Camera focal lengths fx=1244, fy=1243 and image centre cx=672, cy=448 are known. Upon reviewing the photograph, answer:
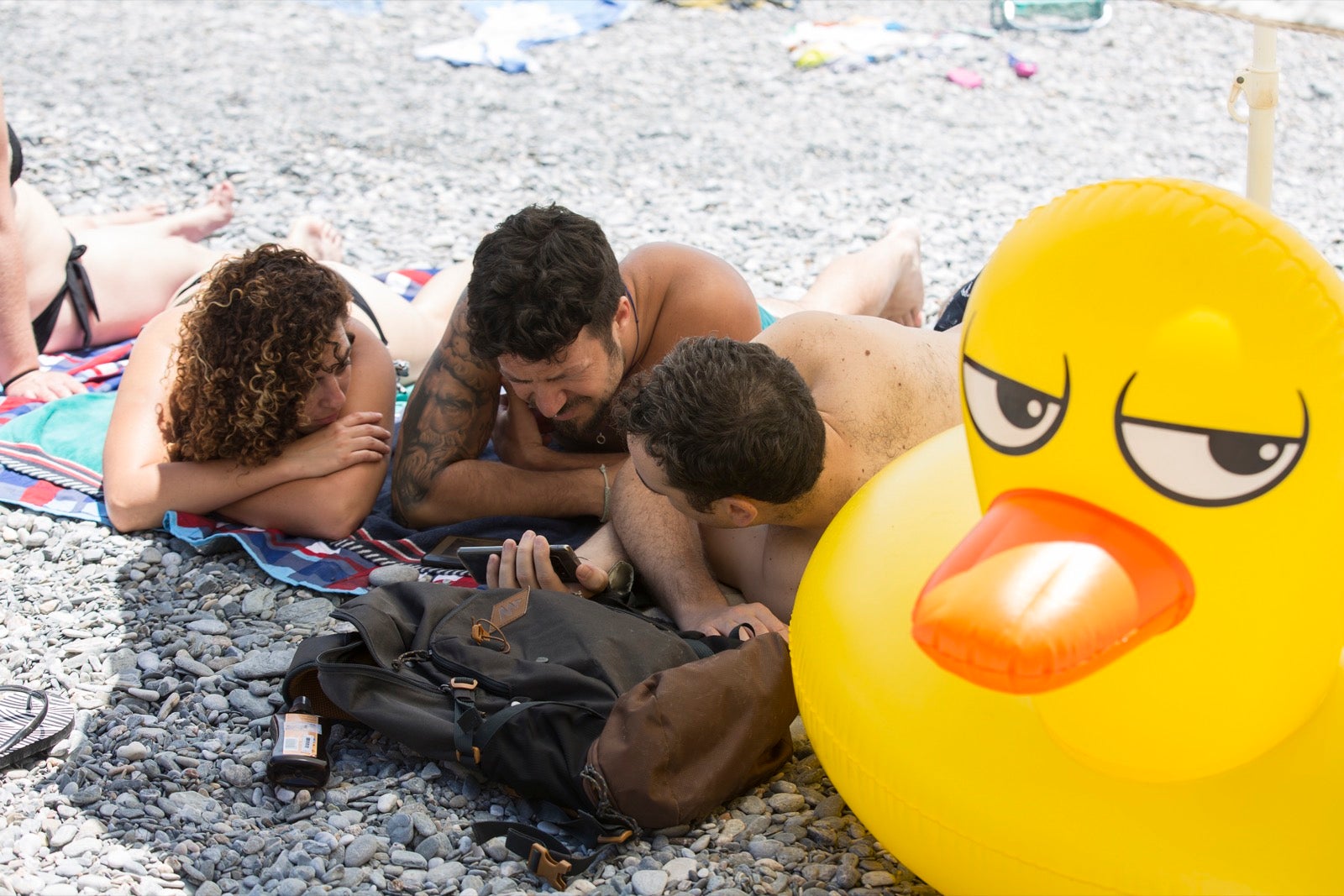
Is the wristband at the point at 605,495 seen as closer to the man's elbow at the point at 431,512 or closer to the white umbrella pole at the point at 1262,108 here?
the man's elbow at the point at 431,512

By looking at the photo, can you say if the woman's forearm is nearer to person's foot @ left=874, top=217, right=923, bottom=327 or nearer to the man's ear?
the man's ear

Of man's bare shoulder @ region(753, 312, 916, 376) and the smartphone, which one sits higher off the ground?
man's bare shoulder @ region(753, 312, 916, 376)

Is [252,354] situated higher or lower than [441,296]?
higher

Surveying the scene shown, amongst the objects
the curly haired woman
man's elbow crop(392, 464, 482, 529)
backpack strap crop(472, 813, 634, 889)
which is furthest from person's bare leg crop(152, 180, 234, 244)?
backpack strap crop(472, 813, 634, 889)

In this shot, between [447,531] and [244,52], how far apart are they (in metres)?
6.96

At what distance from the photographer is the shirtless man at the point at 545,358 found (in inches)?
132

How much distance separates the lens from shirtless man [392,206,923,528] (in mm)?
3348

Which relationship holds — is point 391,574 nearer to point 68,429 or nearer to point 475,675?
point 475,675

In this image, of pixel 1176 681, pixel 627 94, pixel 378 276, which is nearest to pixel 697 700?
pixel 1176 681

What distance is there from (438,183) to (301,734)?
492cm

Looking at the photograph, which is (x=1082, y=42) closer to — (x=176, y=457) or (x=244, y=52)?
→ (x=244, y=52)

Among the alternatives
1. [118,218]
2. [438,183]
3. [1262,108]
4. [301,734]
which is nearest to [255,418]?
[301,734]

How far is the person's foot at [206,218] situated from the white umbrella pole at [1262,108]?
172 inches

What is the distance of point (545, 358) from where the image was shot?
339cm
